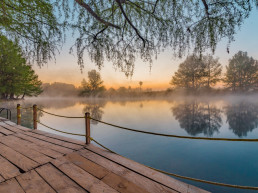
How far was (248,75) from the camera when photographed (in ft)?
174

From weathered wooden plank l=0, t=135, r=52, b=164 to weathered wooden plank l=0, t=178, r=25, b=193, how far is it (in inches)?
25.4

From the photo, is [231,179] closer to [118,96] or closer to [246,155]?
[246,155]

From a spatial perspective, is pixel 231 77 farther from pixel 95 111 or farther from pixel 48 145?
pixel 48 145

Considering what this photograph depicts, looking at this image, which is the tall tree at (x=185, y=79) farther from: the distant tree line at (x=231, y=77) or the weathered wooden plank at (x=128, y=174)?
the weathered wooden plank at (x=128, y=174)

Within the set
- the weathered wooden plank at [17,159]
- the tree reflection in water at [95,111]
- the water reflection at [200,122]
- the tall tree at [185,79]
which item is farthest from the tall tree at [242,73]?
the weathered wooden plank at [17,159]

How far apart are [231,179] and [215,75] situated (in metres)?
56.0

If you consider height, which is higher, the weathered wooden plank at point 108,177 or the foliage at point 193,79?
the foliage at point 193,79

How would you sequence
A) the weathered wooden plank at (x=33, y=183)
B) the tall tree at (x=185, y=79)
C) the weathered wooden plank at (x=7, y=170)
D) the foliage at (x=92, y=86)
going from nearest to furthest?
the weathered wooden plank at (x=33, y=183)
the weathered wooden plank at (x=7, y=170)
the tall tree at (x=185, y=79)
the foliage at (x=92, y=86)

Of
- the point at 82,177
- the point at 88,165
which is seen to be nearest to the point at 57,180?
the point at 82,177

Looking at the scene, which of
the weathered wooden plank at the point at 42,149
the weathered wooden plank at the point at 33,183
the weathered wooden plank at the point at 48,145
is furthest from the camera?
Answer: the weathered wooden plank at the point at 48,145

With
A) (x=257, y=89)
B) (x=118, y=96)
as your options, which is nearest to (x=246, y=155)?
(x=257, y=89)

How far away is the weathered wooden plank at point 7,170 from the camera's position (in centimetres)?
241

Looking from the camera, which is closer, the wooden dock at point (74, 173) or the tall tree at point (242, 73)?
the wooden dock at point (74, 173)

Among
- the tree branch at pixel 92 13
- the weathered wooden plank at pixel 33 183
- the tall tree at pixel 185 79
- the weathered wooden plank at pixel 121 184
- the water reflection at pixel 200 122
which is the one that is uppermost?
the tall tree at pixel 185 79
